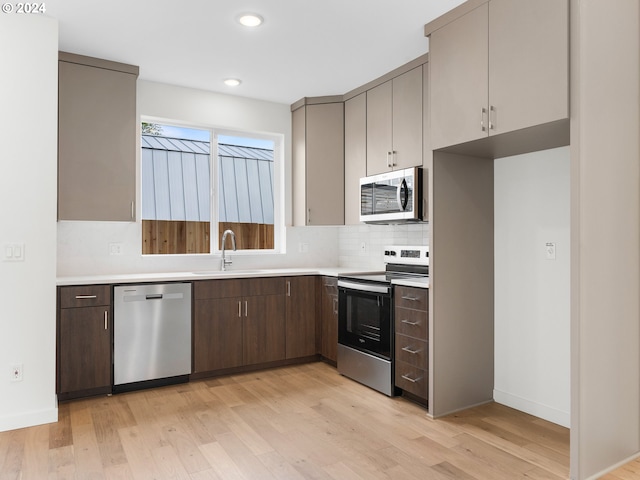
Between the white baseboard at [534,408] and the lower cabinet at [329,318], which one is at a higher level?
the lower cabinet at [329,318]

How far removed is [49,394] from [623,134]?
377 cm

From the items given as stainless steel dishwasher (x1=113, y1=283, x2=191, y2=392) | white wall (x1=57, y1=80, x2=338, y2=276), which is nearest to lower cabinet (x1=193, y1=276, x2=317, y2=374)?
stainless steel dishwasher (x1=113, y1=283, x2=191, y2=392)

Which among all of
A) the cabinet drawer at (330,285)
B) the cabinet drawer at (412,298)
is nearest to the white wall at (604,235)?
the cabinet drawer at (412,298)

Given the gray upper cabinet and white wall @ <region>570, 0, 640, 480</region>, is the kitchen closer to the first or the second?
white wall @ <region>570, 0, 640, 480</region>

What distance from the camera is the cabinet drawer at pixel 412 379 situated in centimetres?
311

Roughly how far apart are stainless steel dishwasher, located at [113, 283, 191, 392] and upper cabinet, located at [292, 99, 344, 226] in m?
1.50

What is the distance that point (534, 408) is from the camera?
10.0ft

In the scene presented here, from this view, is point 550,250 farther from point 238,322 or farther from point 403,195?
point 238,322

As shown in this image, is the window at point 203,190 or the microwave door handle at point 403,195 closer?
the microwave door handle at point 403,195

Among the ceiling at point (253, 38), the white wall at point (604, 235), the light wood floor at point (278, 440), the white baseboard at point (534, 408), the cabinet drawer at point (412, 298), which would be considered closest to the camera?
the white wall at point (604, 235)

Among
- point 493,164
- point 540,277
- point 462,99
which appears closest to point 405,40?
point 462,99

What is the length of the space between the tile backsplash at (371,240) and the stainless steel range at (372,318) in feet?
0.59

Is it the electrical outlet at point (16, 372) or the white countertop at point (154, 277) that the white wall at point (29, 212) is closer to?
the electrical outlet at point (16, 372)

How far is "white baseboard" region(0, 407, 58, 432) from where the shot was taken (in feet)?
9.21
